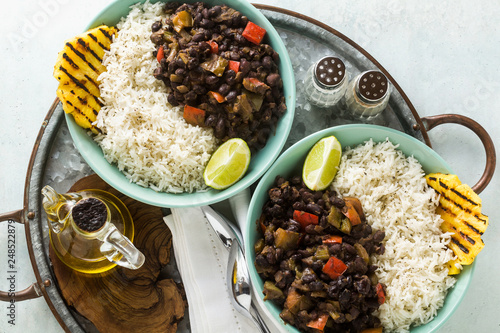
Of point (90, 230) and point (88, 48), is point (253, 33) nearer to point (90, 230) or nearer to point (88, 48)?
point (88, 48)

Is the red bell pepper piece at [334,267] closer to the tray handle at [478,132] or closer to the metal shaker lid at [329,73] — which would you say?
the metal shaker lid at [329,73]

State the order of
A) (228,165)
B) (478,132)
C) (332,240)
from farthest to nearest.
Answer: (478,132) < (228,165) < (332,240)

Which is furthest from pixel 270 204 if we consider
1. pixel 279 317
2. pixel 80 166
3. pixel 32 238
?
pixel 32 238

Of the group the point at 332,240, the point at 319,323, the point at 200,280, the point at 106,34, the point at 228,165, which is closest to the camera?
the point at 319,323

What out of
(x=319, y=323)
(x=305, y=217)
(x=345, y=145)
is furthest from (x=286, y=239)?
(x=345, y=145)

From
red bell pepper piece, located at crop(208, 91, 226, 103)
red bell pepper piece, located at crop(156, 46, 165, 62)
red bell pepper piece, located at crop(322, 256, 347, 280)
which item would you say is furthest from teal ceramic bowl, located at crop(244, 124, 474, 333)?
red bell pepper piece, located at crop(156, 46, 165, 62)

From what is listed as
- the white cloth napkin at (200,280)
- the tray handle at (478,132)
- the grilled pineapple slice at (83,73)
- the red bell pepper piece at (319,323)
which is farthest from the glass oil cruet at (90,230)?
the tray handle at (478,132)
